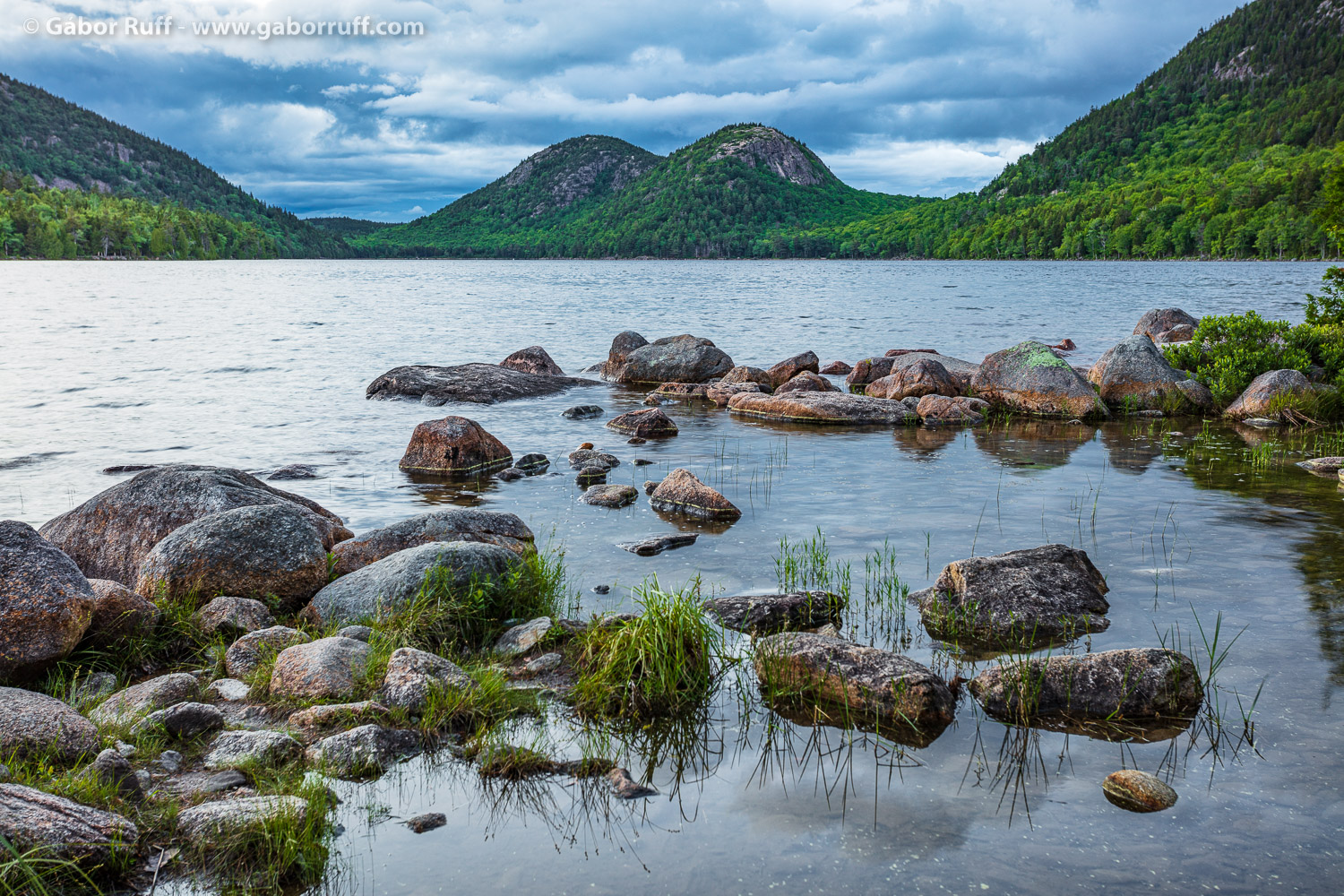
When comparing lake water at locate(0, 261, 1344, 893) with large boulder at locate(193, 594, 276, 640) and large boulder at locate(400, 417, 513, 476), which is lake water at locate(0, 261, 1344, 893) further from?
large boulder at locate(193, 594, 276, 640)

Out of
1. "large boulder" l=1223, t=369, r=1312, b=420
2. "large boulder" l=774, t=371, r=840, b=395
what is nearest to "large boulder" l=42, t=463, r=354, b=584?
"large boulder" l=774, t=371, r=840, b=395

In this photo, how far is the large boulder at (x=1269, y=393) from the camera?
18.8m

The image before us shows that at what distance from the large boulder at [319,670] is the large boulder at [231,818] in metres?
1.59

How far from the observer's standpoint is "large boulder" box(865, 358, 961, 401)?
22188 millimetres

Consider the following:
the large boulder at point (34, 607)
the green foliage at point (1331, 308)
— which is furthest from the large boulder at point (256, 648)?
the green foliage at point (1331, 308)

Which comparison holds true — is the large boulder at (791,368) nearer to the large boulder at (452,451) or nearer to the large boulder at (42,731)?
the large boulder at (452,451)

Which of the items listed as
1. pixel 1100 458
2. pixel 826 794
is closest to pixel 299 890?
pixel 826 794

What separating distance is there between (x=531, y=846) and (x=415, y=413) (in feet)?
60.1

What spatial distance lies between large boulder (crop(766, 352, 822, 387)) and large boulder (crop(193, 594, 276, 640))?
18.9 m

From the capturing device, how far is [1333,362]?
19578mm

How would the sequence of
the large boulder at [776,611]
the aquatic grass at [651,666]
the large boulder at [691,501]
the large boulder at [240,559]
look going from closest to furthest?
the aquatic grass at [651,666] → the large boulder at [776,611] → the large boulder at [240,559] → the large boulder at [691,501]

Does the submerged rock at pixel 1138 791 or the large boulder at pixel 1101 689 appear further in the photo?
the large boulder at pixel 1101 689

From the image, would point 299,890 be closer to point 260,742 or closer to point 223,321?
point 260,742

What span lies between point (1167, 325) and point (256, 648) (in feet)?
123
